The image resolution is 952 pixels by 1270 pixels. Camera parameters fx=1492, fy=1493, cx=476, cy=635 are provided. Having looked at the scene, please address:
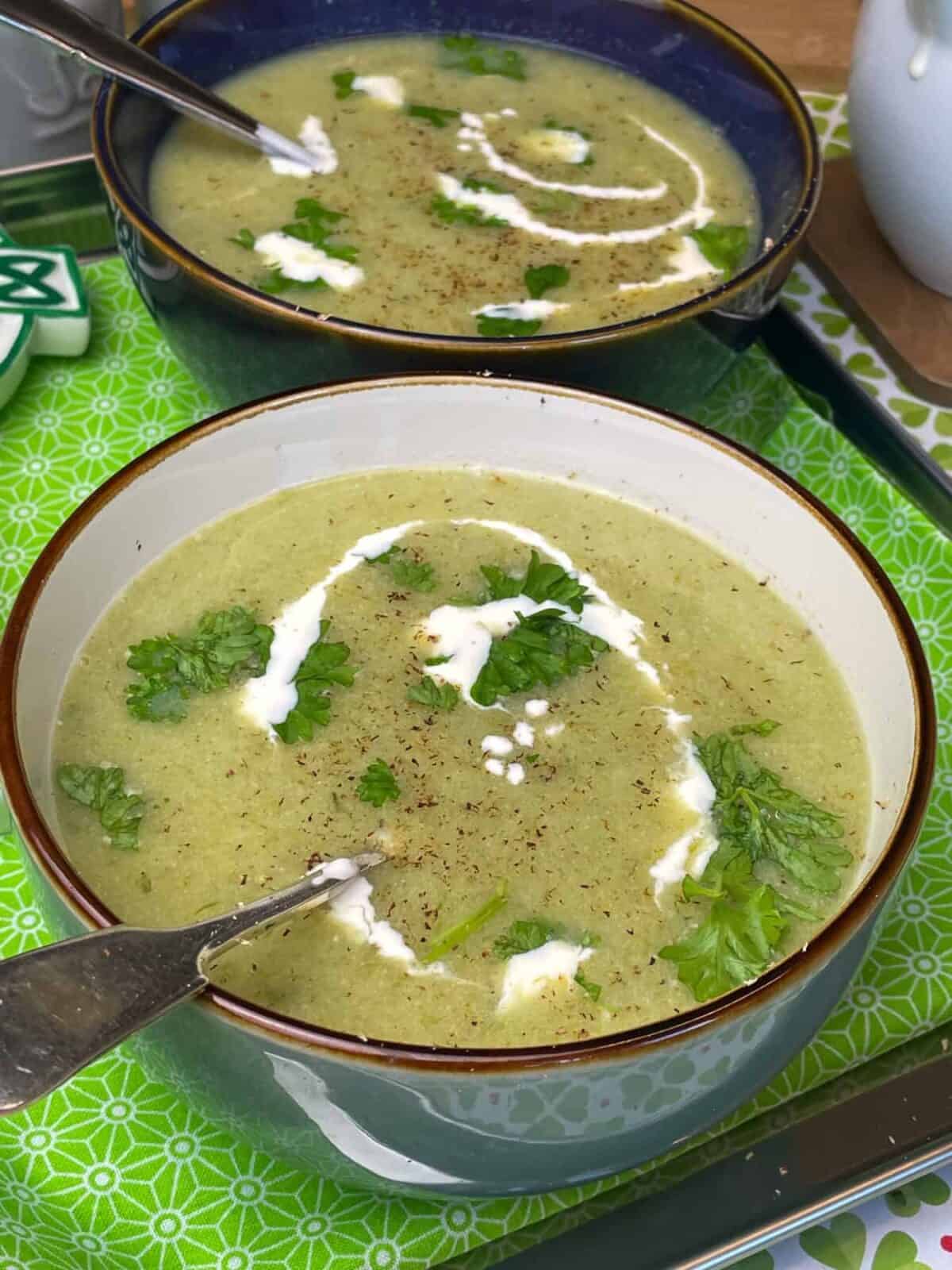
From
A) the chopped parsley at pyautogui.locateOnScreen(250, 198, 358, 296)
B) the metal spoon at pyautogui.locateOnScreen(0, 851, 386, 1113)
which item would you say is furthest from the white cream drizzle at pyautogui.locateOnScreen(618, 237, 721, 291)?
the metal spoon at pyautogui.locateOnScreen(0, 851, 386, 1113)

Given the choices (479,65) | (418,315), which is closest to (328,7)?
(479,65)

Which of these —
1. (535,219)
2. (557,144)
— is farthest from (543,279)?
(557,144)

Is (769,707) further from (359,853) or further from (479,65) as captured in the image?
(479,65)

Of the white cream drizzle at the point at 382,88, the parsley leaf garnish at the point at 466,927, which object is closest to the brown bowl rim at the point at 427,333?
the white cream drizzle at the point at 382,88

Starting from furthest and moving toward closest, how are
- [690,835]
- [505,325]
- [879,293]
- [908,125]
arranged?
[879,293] → [908,125] → [505,325] → [690,835]

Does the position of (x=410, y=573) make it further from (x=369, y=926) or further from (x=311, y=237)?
Result: (x=311, y=237)

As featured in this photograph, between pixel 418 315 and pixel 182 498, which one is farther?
pixel 418 315
